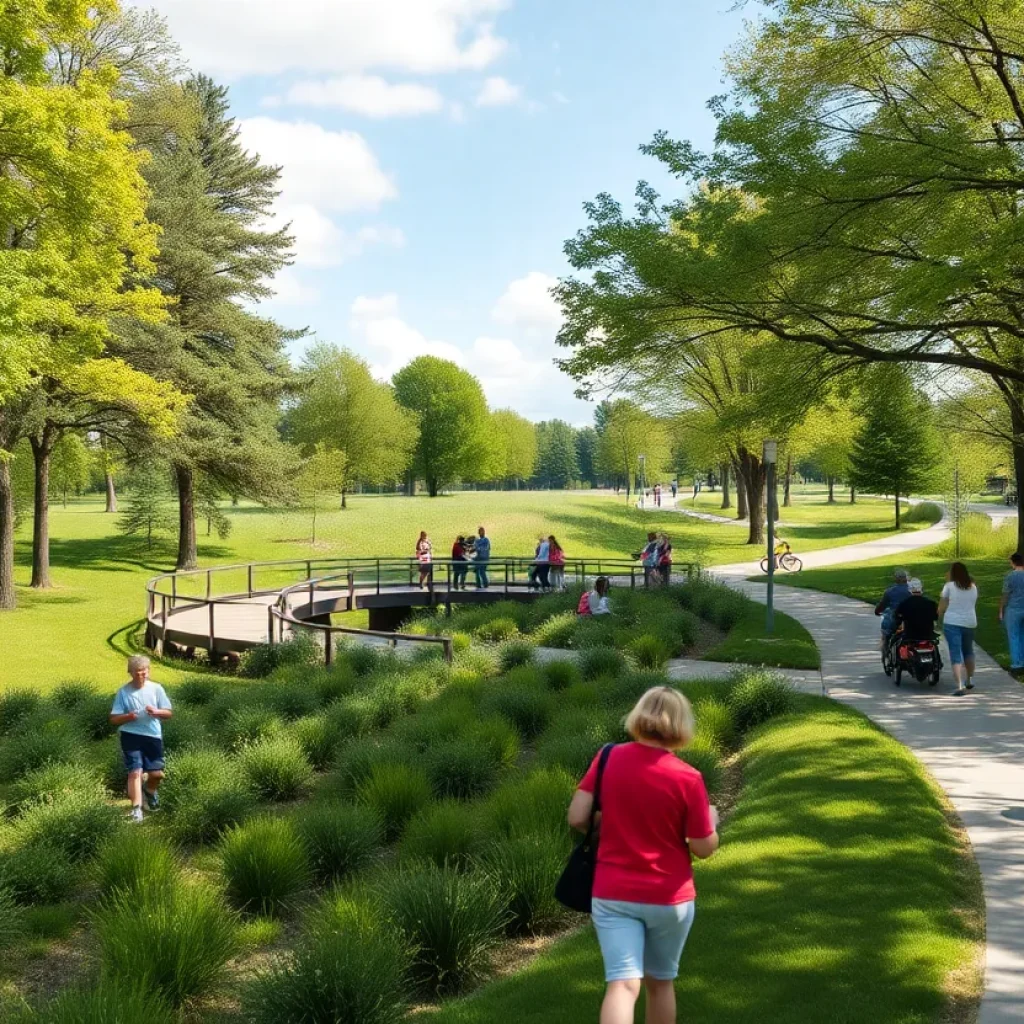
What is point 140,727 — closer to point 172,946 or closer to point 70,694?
point 172,946

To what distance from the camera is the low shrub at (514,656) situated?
14947 millimetres

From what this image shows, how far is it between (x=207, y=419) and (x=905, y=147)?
24.1m

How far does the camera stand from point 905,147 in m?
12.2

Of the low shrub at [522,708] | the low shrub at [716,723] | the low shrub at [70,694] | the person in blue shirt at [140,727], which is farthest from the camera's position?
the low shrub at [70,694]

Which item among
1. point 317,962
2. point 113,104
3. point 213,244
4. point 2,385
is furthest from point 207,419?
point 317,962

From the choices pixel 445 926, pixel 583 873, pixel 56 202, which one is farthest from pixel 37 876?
pixel 56 202

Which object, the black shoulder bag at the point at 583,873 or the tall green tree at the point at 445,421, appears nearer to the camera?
the black shoulder bag at the point at 583,873

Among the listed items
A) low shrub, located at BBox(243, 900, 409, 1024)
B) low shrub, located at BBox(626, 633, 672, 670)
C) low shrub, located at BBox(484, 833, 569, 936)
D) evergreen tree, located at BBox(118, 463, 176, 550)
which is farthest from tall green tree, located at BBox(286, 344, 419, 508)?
low shrub, located at BBox(243, 900, 409, 1024)

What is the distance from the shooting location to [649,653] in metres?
14.9

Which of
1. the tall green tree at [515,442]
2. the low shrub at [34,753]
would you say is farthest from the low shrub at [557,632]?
the tall green tree at [515,442]

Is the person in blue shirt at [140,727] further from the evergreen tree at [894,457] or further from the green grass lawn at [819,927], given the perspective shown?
the evergreen tree at [894,457]

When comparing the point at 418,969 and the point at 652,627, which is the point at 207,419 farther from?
the point at 418,969

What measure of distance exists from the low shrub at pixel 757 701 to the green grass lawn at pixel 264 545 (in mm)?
11722

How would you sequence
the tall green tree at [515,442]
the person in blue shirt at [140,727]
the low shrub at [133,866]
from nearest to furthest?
the low shrub at [133,866] < the person in blue shirt at [140,727] < the tall green tree at [515,442]
